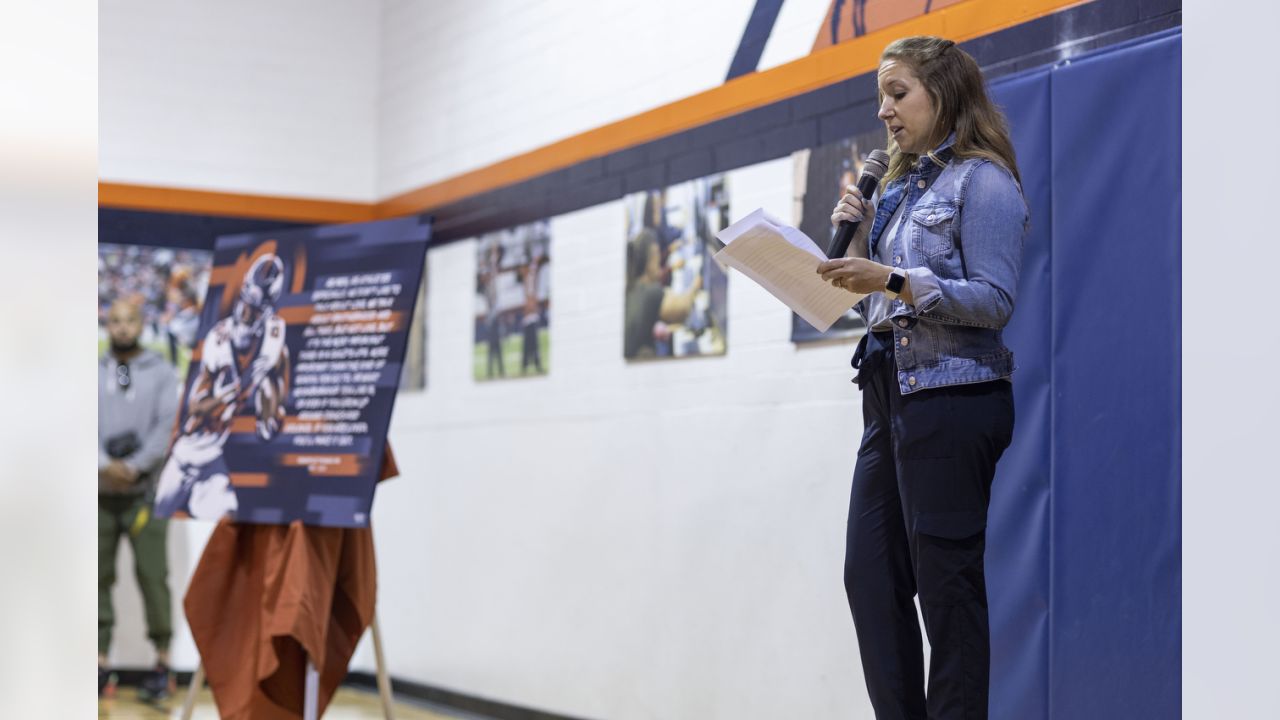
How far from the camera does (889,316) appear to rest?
2.30 meters

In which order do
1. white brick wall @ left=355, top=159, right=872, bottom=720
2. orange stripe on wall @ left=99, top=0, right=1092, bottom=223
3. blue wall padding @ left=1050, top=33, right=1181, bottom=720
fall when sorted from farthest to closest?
white brick wall @ left=355, top=159, right=872, bottom=720
orange stripe on wall @ left=99, top=0, right=1092, bottom=223
blue wall padding @ left=1050, top=33, right=1181, bottom=720

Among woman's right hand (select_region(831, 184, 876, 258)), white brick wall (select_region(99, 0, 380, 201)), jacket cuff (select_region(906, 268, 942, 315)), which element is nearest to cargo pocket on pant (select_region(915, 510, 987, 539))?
jacket cuff (select_region(906, 268, 942, 315))

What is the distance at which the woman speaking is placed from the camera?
2.18m

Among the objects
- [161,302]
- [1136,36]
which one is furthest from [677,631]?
[161,302]

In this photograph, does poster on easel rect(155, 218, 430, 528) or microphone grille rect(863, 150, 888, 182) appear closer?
microphone grille rect(863, 150, 888, 182)

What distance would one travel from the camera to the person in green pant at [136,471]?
5.53m

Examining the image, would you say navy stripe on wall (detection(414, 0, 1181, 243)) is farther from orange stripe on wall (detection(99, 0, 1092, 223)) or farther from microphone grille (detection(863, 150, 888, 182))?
microphone grille (detection(863, 150, 888, 182))

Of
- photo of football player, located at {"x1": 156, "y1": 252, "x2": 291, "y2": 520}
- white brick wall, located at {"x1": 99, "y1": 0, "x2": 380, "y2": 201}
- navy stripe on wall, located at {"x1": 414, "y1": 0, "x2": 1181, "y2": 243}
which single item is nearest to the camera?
navy stripe on wall, located at {"x1": 414, "y1": 0, "x2": 1181, "y2": 243}

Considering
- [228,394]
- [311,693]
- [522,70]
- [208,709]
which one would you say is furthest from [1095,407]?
[208,709]

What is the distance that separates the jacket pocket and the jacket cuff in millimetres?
114

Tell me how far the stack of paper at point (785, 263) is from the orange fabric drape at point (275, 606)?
6.02ft

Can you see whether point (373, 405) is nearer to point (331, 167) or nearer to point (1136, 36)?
point (1136, 36)

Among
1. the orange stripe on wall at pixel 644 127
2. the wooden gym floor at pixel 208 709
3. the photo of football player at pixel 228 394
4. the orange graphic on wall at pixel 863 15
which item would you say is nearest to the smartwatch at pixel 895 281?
the orange stripe on wall at pixel 644 127

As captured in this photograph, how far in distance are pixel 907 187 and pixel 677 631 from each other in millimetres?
2071
